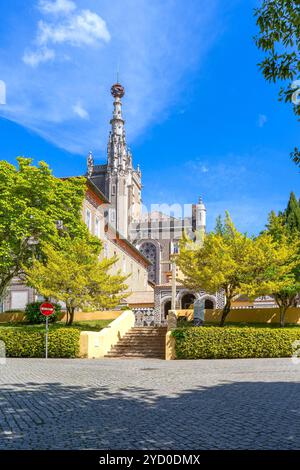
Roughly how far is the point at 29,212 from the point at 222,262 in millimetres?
13061

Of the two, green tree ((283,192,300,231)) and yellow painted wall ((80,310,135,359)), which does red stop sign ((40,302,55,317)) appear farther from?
green tree ((283,192,300,231))

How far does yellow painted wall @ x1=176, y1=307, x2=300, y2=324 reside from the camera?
28.5m

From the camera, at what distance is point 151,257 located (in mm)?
85562

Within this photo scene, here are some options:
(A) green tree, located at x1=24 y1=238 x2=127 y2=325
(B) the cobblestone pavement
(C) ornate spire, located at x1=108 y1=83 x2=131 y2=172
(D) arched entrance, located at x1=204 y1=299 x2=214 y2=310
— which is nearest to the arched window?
(C) ornate spire, located at x1=108 y1=83 x2=131 y2=172

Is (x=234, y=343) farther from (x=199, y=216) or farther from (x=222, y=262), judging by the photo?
(x=199, y=216)

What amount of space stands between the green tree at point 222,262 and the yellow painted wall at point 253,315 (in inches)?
185

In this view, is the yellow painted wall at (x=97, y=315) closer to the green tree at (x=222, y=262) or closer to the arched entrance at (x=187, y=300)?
the green tree at (x=222, y=262)

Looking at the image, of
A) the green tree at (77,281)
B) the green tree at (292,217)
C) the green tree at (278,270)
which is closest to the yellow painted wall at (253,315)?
the green tree at (278,270)

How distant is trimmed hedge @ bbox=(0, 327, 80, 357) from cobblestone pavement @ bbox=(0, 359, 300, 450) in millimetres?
7518

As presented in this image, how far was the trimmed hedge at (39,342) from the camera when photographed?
23.2 m

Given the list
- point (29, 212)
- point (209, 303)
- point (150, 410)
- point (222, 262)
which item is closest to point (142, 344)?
point (222, 262)

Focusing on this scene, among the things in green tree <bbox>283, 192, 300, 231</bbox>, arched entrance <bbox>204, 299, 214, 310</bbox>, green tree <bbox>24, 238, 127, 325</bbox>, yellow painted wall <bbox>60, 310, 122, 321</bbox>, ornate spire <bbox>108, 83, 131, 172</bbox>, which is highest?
ornate spire <bbox>108, 83, 131, 172</bbox>

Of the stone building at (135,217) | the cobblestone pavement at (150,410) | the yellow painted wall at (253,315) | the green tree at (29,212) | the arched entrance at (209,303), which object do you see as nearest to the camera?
the cobblestone pavement at (150,410)
